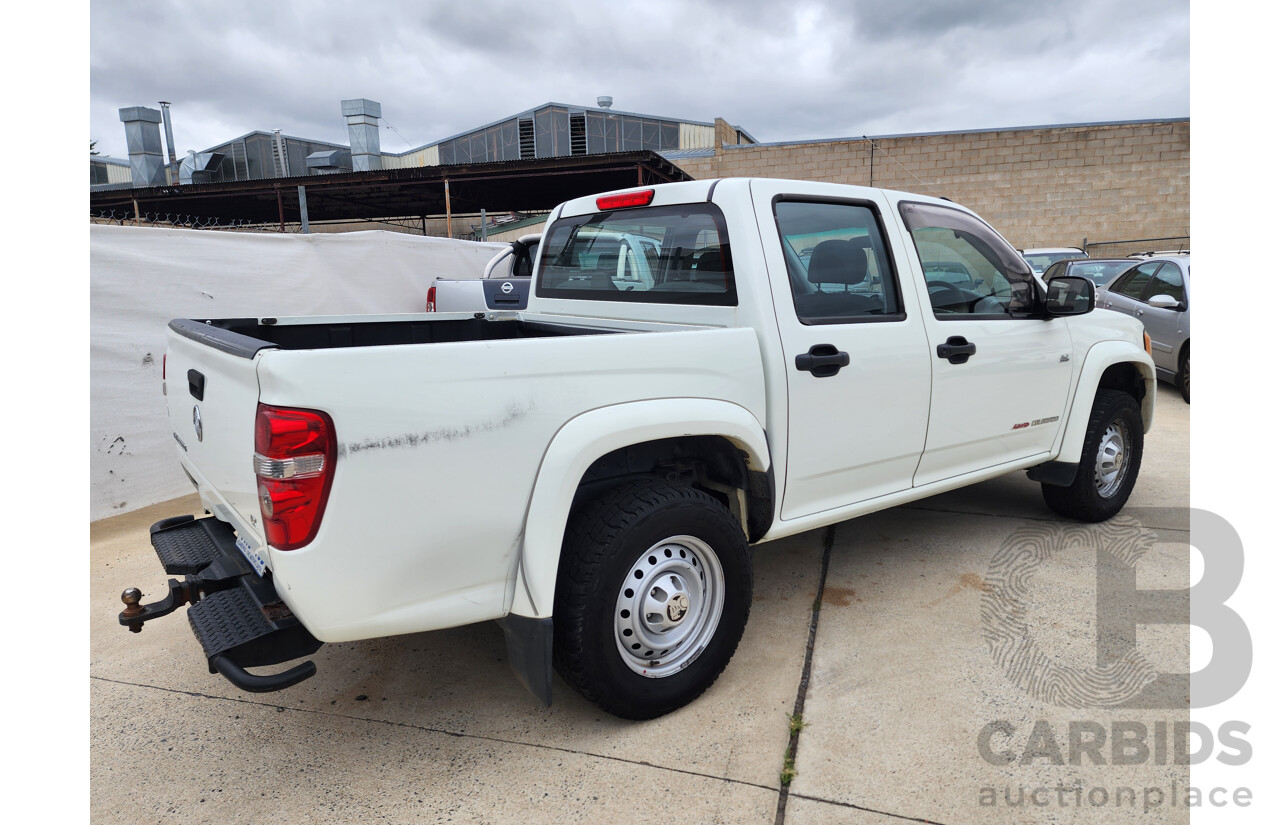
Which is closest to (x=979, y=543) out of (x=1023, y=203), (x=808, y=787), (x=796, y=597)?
(x=796, y=597)

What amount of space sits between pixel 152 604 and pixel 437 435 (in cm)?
114

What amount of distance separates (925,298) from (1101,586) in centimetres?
173

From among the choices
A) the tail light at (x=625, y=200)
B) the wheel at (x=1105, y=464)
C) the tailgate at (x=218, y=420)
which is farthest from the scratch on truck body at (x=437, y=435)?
the wheel at (x=1105, y=464)

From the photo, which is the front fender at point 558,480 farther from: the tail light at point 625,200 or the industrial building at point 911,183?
the industrial building at point 911,183

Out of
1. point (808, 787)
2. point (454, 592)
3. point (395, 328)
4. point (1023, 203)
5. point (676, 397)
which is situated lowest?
point (808, 787)

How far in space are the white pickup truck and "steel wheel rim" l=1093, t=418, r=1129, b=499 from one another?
1.13 feet

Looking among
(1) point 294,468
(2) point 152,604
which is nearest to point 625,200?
(1) point 294,468

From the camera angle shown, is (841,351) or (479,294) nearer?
(841,351)

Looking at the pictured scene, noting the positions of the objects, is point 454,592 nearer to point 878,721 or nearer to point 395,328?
point 878,721

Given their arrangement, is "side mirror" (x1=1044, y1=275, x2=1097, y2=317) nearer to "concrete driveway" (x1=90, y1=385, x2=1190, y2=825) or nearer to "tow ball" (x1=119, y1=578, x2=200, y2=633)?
"concrete driveway" (x1=90, y1=385, x2=1190, y2=825)

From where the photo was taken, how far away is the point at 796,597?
146 inches

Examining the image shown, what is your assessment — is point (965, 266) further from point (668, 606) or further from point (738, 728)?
point (738, 728)

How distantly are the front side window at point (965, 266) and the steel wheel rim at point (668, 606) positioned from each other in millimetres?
1649

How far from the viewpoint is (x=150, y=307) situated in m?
5.42
